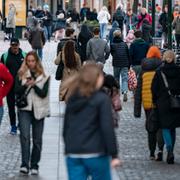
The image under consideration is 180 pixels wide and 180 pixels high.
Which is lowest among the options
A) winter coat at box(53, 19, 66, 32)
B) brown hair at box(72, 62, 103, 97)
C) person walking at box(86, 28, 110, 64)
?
winter coat at box(53, 19, 66, 32)

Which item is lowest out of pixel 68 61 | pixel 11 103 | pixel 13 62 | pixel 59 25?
pixel 59 25

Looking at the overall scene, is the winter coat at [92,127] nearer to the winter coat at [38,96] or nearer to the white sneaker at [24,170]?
the winter coat at [38,96]

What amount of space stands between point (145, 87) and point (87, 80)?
585cm

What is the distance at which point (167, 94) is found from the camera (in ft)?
44.0

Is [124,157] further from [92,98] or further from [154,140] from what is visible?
[92,98]

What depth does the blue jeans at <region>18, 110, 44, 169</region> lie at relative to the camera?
12.5 meters

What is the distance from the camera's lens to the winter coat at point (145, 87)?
14.1m

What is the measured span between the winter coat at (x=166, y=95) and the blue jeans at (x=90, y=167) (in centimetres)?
482

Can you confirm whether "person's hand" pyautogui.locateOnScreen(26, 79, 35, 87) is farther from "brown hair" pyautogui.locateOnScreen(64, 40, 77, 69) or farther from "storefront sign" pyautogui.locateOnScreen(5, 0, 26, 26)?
"storefront sign" pyautogui.locateOnScreen(5, 0, 26, 26)

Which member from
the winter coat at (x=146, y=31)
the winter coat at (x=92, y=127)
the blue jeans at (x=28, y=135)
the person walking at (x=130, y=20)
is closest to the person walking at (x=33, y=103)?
A: the blue jeans at (x=28, y=135)

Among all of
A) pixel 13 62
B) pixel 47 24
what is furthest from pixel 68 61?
pixel 47 24

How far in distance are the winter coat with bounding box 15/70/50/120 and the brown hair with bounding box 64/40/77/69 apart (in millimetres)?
5564

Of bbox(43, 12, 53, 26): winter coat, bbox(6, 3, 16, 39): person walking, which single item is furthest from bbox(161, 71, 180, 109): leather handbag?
bbox(43, 12, 53, 26): winter coat

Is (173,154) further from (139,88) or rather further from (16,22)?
(16,22)
